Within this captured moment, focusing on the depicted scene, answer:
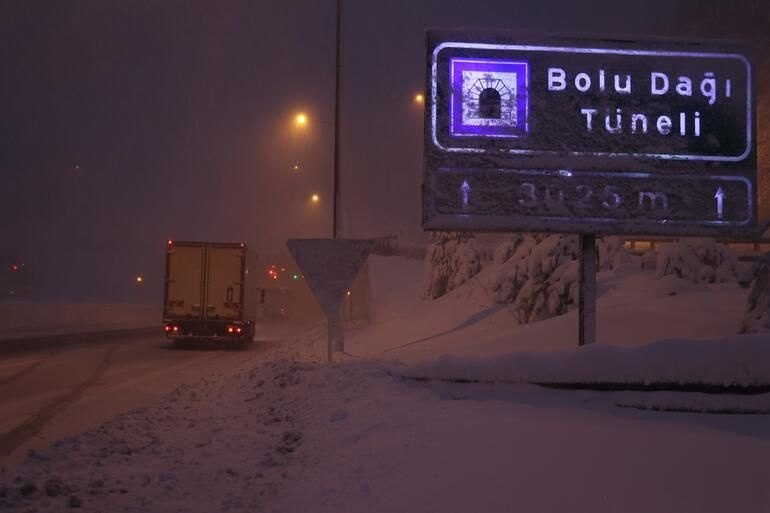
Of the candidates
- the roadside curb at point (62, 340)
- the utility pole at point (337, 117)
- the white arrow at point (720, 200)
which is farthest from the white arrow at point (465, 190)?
the roadside curb at point (62, 340)

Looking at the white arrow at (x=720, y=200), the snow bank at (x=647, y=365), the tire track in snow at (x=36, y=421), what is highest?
the white arrow at (x=720, y=200)

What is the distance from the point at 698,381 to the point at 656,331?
4.36m

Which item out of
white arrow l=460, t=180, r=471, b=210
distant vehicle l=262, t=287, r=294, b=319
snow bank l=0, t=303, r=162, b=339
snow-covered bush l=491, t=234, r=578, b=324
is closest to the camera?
white arrow l=460, t=180, r=471, b=210

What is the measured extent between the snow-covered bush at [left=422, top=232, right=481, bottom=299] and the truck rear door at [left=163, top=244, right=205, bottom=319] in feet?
31.2

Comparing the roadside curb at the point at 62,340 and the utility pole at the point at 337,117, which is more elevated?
the utility pole at the point at 337,117

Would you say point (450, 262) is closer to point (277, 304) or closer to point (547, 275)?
point (547, 275)

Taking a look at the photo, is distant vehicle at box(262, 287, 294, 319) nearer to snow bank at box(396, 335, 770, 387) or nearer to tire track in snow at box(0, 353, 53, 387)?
tire track in snow at box(0, 353, 53, 387)

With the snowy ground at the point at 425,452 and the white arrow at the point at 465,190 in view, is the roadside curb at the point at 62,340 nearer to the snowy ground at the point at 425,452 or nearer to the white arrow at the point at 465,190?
the snowy ground at the point at 425,452

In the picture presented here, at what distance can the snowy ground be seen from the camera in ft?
18.2

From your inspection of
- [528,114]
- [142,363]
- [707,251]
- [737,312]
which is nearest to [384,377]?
[528,114]

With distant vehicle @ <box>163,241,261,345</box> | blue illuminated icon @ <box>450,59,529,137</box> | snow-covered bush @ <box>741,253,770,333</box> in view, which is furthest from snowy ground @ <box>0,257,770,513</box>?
distant vehicle @ <box>163,241,261,345</box>

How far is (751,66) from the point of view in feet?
32.2

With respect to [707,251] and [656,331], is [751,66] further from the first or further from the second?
[707,251]

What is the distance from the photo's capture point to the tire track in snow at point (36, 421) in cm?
869
